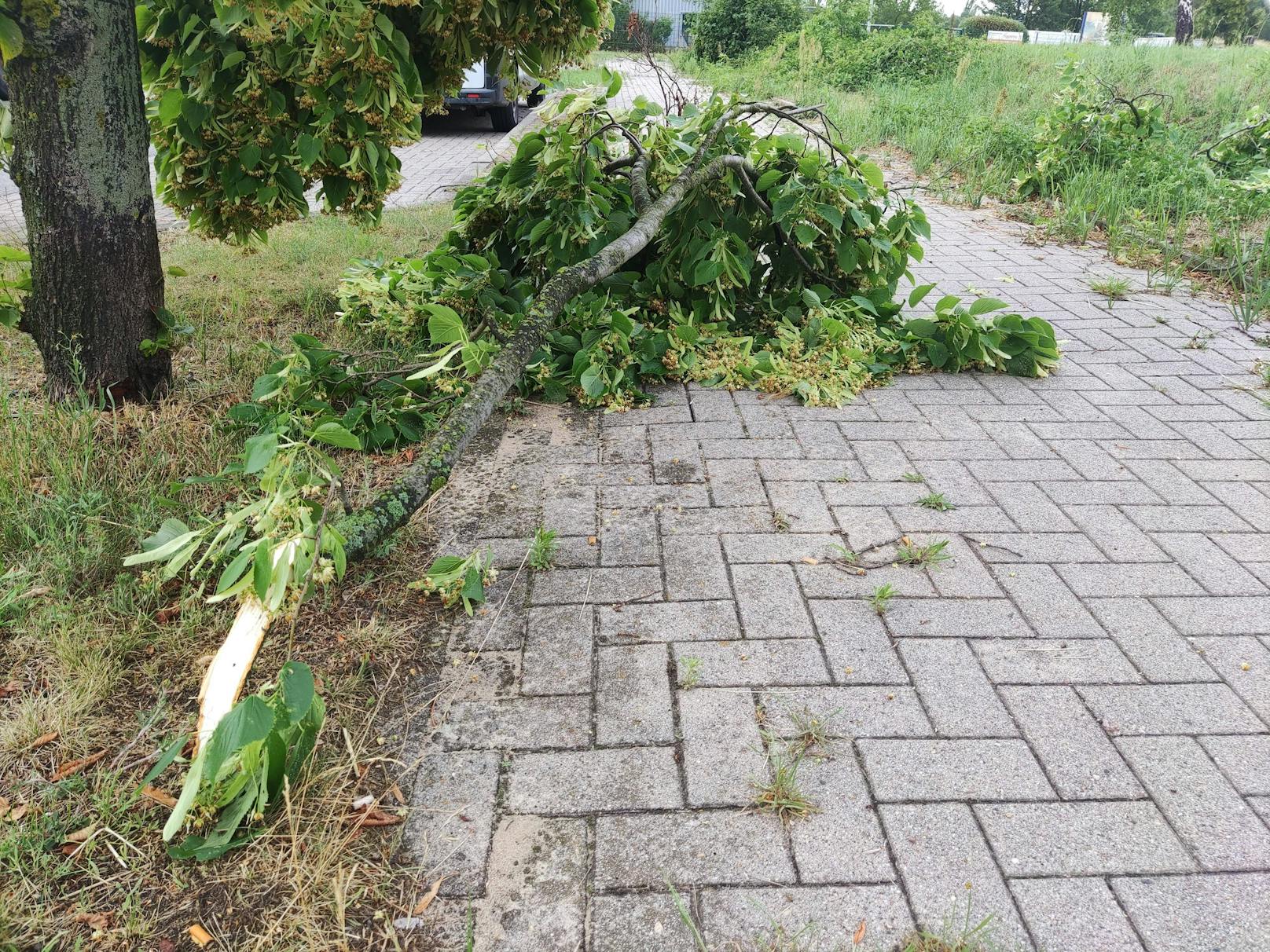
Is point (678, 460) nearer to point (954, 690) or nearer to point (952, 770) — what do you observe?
point (954, 690)

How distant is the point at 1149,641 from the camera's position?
8.69 ft

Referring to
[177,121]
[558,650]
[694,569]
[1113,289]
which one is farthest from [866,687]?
[1113,289]

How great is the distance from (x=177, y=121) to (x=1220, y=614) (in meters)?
3.98

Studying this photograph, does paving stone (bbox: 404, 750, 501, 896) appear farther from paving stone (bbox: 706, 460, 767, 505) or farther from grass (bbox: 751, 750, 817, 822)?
paving stone (bbox: 706, 460, 767, 505)

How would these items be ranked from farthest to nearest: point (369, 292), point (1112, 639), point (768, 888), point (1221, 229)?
point (1221, 229)
point (369, 292)
point (1112, 639)
point (768, 888)

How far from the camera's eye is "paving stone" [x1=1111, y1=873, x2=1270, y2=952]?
5.75ft

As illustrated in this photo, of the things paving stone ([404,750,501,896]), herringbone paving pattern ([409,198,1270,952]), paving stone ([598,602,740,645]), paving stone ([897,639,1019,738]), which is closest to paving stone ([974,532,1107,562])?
herringbone paving pattern ([409,198,1270,952])

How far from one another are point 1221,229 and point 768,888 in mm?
7475

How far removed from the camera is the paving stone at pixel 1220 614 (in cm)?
271

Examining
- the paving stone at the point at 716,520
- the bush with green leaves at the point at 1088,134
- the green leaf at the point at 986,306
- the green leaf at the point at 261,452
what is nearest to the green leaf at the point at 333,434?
the green leaf at the point at 261,452

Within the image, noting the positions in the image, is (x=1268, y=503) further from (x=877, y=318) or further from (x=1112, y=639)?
(x=877, y=318)

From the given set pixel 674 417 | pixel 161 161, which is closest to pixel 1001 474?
pixel 674 417

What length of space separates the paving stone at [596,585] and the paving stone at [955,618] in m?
0.72

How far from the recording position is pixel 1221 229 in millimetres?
7293
